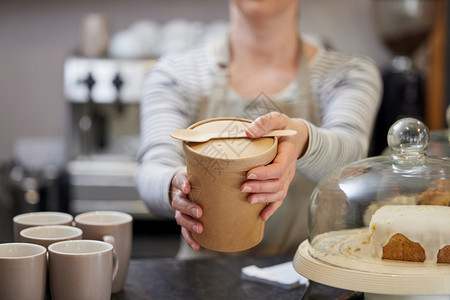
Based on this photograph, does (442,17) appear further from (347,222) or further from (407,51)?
(347,222)

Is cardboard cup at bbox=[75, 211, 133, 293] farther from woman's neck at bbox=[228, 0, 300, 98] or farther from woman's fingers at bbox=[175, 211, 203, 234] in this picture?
woman's neck at bbox=[228, 0, 300, 98]

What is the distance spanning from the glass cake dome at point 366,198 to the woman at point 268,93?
3.1 inches

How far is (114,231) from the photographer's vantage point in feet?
3.37

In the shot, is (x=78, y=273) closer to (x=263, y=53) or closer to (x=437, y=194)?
(x=437, y=194)

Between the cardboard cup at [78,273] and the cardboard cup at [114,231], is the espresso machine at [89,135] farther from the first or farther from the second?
the cardboard cup at [78,273]

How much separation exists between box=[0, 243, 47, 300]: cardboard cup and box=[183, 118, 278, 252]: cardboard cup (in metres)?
0.22

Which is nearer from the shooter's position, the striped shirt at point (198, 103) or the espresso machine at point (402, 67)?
the striped shirt at point (198, 103)

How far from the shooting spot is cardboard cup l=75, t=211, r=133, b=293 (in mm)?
1019

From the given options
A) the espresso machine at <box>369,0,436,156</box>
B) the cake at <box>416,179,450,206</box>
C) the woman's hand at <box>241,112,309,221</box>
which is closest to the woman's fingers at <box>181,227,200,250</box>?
the woman's hand at <box>241,112,309,221</box>

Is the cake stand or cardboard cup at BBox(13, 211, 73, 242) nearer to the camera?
the cake stand

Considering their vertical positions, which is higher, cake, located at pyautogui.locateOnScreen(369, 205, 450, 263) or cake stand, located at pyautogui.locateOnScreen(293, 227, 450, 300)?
cake, located at pyautogui.locateOnScreen(369, 205, 450, 263)

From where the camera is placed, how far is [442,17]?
3.16 meters

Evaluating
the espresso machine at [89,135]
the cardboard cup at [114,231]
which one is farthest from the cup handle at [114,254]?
the espresso machine at [89,135]

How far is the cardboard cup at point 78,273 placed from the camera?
2.78 ft
